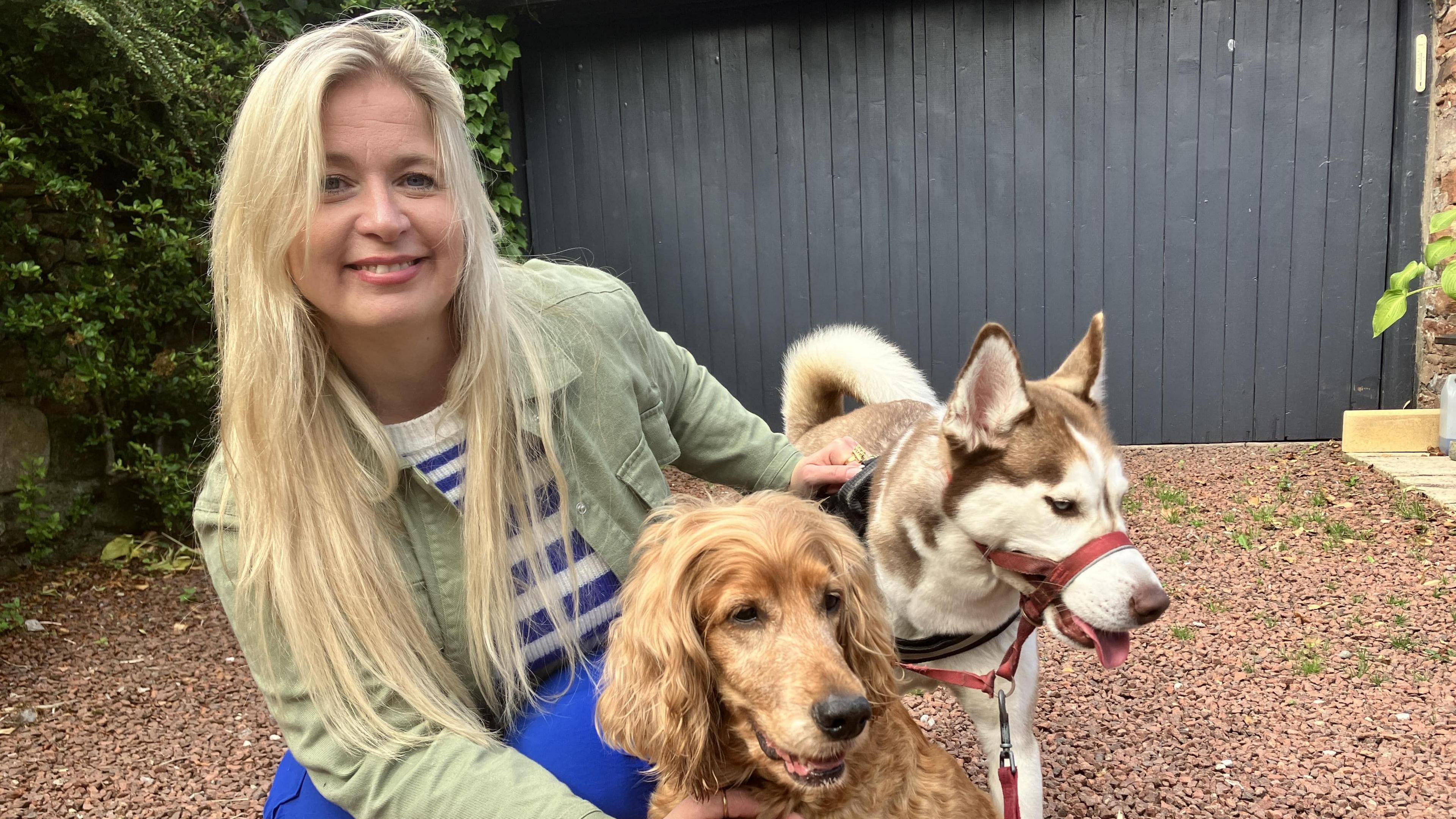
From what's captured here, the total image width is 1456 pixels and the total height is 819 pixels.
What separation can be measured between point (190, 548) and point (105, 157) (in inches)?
83.5

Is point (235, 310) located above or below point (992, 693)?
above

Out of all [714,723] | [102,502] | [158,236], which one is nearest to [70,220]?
[158,236]

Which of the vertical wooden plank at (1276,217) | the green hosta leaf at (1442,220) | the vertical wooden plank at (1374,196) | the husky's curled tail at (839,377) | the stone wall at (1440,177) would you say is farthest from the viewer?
the vertical wooden plank at (1276,217)

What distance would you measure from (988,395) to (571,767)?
1.34 metres

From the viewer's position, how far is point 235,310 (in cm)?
188

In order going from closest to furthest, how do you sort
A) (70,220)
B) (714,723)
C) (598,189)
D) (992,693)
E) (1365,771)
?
1. (714,723)
2. (992,693)
3. (1365,771)
4. (70,220)
5. (598,189)

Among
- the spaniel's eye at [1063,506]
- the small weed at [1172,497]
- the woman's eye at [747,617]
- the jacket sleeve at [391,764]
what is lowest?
the small weed at [1172,497]

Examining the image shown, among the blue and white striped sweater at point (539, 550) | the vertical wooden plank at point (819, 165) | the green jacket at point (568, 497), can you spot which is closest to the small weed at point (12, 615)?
the green jacket at point (568, 497)

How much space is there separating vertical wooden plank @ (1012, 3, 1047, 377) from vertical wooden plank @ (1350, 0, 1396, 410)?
2.18m

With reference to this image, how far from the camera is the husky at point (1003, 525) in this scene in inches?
81.0

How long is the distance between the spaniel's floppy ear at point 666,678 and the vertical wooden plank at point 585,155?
5726 millimetres

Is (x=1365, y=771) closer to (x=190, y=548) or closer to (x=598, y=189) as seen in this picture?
(x=190, y=548)

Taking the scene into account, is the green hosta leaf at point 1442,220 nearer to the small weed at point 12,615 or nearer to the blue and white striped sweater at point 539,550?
the blue and white striped sweater at point 539,550

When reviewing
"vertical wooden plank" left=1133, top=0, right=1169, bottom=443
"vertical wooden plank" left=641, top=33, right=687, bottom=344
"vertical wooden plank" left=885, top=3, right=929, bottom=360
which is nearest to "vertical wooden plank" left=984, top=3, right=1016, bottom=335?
"vertical wooden plank" left=885, top=3, right=929, bottom=360
